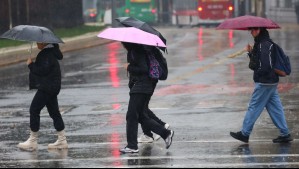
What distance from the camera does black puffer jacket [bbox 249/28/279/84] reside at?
12.2m

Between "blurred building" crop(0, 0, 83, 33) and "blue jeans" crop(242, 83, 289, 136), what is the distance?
26.6 meters

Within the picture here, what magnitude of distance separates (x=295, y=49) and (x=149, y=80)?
807 inches

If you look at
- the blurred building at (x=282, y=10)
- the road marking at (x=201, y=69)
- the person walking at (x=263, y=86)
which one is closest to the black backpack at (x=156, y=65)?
the person walking at (x=263, y=86)

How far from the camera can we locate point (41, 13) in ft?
143

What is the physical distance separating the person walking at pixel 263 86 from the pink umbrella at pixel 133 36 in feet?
4.49

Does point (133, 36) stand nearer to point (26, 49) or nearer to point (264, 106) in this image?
point (264, 106)

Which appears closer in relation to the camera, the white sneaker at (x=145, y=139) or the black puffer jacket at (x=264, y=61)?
the black puffer jacket at (x=264, y=61)

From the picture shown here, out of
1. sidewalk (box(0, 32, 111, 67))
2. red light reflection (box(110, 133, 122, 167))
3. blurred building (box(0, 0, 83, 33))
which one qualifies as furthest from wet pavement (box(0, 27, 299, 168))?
blurred building (box(0, 0, 83, 33))

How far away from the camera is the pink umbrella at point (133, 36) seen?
11.5 meters

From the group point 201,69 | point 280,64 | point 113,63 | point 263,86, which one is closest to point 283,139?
point 263,86

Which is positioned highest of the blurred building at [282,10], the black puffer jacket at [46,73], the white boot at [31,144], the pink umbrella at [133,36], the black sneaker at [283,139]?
the pink umbrella at [133,36]

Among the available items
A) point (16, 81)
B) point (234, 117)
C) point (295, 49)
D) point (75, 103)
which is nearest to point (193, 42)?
point (295, 49)

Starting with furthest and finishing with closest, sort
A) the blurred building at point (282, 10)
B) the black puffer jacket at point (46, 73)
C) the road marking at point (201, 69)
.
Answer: the blurred building at point (282, 10) → the road marking at point (201, 69) → the black puffer jacket at point (46, 73)

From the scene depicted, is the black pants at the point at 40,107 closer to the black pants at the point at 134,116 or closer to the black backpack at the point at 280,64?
the black pants at the point at 134,116
